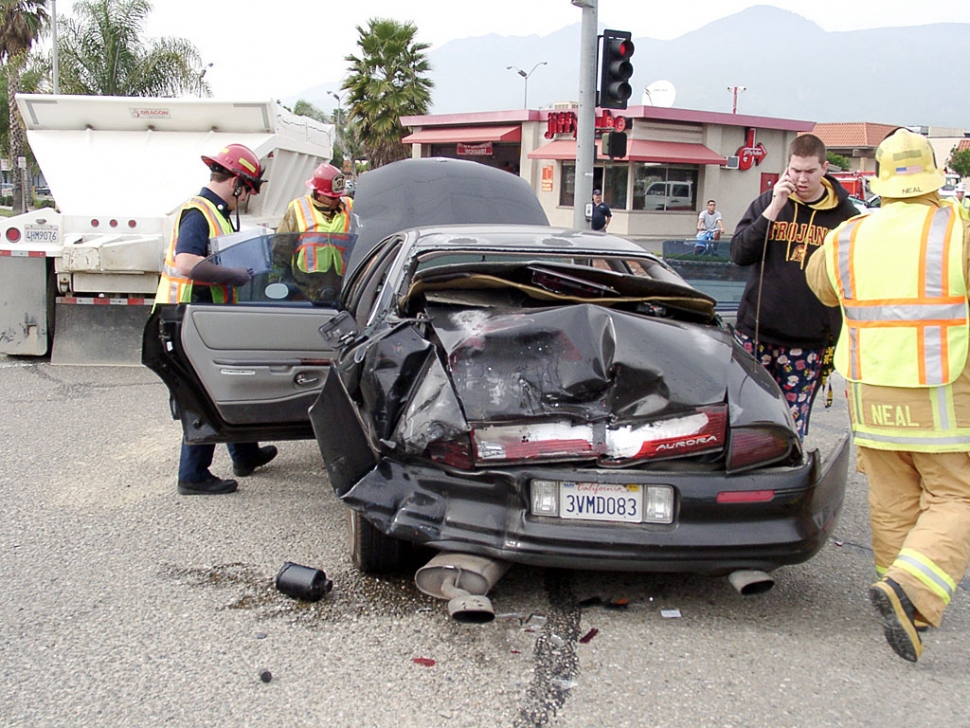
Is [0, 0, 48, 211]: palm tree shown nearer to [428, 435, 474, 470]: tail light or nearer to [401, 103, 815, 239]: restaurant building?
[401, 103, 815, 239]: restaurant building

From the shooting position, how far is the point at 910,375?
132 inches

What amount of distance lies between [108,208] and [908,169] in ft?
25.4

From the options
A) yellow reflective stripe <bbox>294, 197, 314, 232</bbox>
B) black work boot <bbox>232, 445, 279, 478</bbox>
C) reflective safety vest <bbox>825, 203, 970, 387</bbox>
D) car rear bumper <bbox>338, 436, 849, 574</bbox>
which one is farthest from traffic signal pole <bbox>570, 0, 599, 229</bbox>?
car rear bumper <bbox>338, 436, 849, 574</bbox>

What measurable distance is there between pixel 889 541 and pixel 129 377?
6.67m

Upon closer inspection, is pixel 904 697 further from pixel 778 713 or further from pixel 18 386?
pixel 18 386

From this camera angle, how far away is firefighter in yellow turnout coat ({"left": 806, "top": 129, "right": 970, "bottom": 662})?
3.24 m

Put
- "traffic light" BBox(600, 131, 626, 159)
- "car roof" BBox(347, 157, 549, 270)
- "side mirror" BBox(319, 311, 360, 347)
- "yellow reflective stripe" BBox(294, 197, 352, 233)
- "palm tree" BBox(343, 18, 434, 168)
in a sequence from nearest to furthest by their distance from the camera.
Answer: "side mirror" BBox(319, 311, 360, 347)
"yellow reflective stripe" BBox(294, 197, 352, 233)
"car roof" BBox(347, 157, 549, 270)
"traffic light" BBox(600, 131, 626, 159)
"palm tree" BBox(343, 18, 434, 168)

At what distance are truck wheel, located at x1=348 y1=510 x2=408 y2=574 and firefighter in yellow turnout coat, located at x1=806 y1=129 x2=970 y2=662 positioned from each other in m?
1.77

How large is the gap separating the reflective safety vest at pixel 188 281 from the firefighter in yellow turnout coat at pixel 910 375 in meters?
3.18

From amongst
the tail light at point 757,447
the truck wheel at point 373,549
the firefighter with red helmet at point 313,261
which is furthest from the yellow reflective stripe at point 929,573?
the firefighter with red helmet at point 313,261

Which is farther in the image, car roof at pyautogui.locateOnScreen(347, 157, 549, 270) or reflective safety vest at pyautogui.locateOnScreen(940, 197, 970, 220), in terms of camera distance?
car roof at pyautogui.locateOnScreen(347, 157, 549, 270)

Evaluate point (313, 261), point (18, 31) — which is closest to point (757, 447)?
point (313, 261)

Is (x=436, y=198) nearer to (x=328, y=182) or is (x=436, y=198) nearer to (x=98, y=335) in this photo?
(x=328, y=182)

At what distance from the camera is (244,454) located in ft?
17.9
